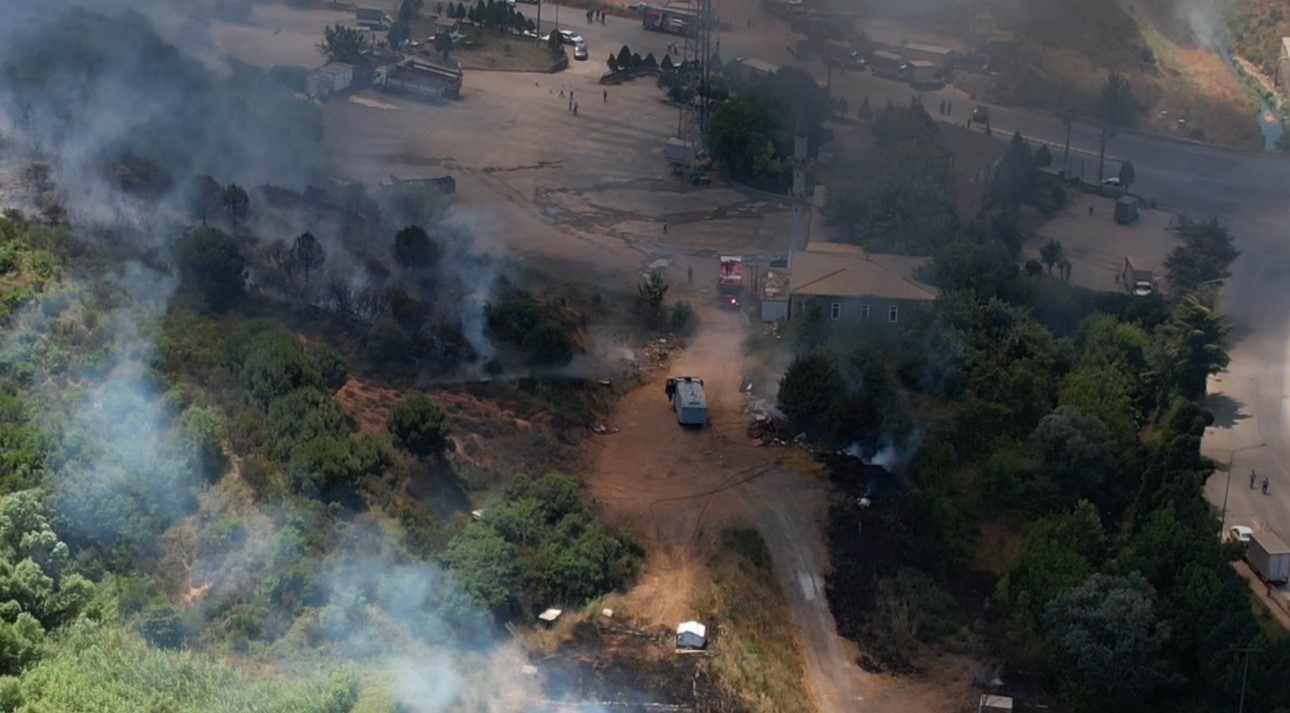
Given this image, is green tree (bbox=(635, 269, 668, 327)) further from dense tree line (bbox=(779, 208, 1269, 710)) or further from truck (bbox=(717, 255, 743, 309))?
dense tree line (bbox=(779, 208, 1269, 710))

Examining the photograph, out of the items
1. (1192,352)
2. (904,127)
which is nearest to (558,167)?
(904,127)

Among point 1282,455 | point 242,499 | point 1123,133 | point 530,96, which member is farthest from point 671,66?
point 242,499

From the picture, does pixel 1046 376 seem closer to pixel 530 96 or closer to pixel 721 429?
pixel 721 429

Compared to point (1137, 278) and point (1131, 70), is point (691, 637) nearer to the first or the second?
point (1137, 278)

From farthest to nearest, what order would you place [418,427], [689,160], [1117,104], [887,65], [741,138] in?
[887,65] → [1117,104] → [689,160] → [741,138] → [418,427]

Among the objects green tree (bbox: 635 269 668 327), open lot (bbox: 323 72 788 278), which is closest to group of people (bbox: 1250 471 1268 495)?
green tree (bbox: 635 269 668 327)

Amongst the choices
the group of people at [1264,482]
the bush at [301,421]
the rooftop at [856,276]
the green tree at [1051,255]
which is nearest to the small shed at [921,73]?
the green tree at [1051,255]

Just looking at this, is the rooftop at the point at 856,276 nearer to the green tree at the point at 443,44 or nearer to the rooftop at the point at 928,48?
the rooftop at the point at 928,48
